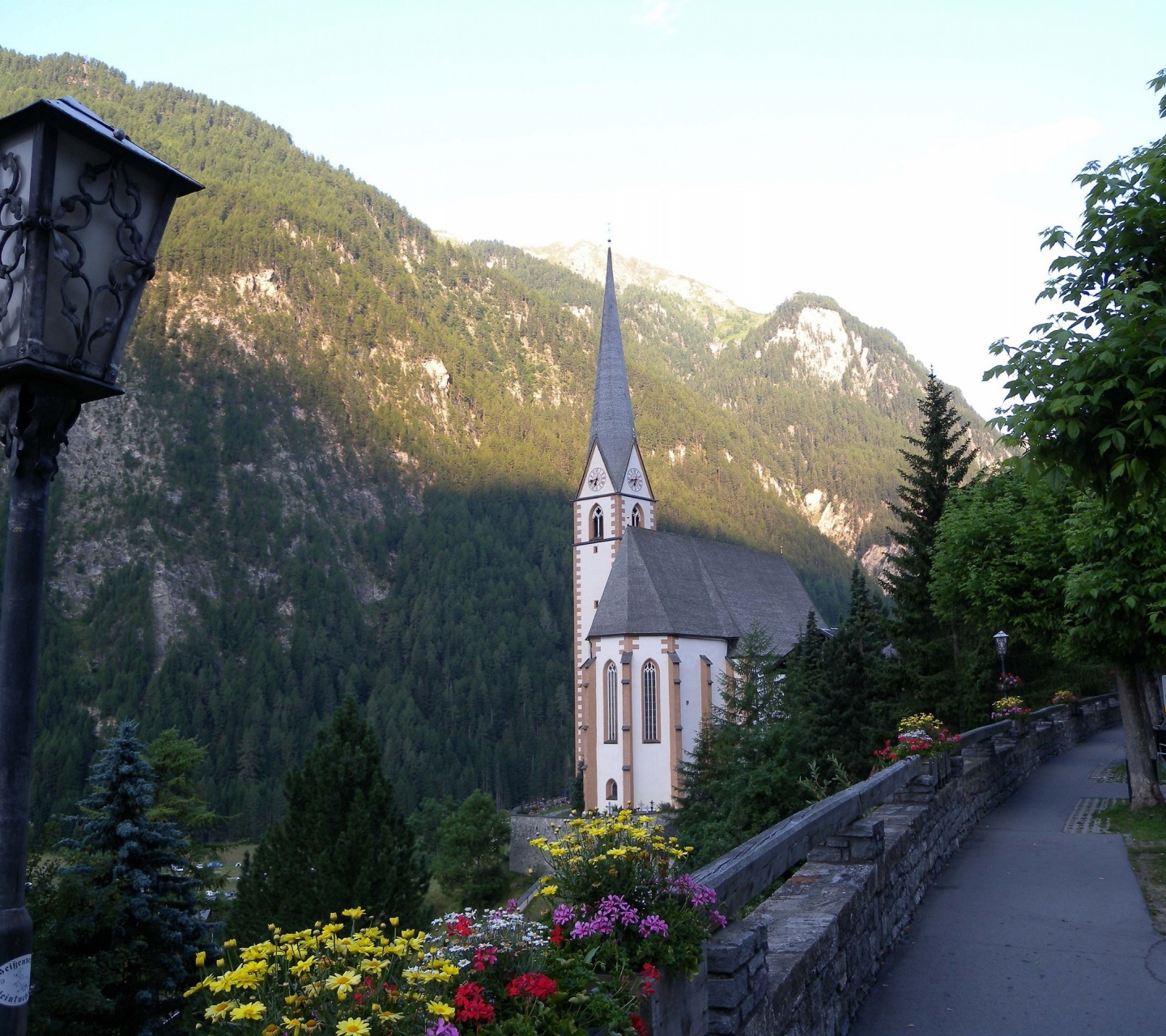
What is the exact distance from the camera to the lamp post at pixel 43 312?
2.64m

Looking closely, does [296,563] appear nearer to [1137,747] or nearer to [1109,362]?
[1137,747]

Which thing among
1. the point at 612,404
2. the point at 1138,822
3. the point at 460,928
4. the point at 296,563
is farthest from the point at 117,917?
the point at 296,563

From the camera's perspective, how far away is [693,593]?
51250 mm

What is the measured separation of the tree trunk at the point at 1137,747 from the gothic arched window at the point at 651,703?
100 ft

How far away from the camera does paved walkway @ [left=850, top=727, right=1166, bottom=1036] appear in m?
7.14

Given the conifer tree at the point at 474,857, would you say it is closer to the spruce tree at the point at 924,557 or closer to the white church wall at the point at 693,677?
the white church wall at the point at 693,677

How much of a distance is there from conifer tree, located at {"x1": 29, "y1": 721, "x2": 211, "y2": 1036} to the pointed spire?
37.9 m

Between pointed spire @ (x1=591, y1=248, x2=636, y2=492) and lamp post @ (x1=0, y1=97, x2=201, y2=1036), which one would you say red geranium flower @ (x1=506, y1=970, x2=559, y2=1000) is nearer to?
lamp post @ (x1=0, y1=97, x2=201, y2=1036)

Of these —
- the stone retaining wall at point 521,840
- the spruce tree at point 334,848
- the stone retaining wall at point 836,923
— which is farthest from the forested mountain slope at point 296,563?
the stone retaining wall at point 836,923

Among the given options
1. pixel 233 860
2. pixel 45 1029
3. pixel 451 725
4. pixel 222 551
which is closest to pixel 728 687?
pixel 45 1029

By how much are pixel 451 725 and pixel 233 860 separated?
1803 inches

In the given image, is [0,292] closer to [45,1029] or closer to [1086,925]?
[1086,925]

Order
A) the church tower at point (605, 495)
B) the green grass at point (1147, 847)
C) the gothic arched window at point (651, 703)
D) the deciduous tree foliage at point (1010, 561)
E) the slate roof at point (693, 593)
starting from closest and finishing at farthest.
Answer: the green grass at point (1147, 847) < the deciduous tree foliage at point (1010, 561) < the gothic arched window at point (651, 703) < the slate roof at point (693, 593) < the church tower at point (605, 495)

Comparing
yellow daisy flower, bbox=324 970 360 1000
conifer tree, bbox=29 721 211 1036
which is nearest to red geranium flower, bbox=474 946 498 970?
yellow daisy flower, bbox=324 970 360 1000
